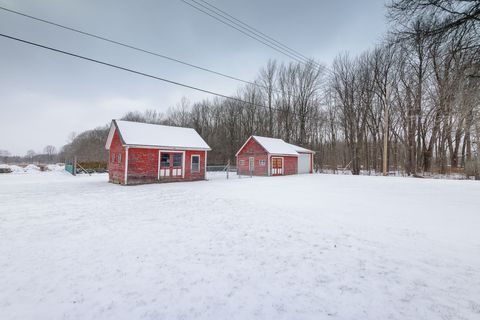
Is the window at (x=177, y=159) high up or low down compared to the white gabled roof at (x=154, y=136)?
down

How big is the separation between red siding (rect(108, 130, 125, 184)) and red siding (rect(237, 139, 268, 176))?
1399 cm

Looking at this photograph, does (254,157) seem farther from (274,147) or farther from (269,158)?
(274,147)

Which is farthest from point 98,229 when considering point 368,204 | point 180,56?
point 180,56

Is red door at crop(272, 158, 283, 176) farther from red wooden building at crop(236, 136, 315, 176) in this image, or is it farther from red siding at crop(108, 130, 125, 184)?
red siding at crop(108, 130, 125, 184)

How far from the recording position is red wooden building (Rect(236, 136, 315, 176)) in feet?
79.5

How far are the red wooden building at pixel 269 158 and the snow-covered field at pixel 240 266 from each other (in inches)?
674

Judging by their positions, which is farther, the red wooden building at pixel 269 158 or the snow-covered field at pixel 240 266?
the red wooden building at pixel 269 158

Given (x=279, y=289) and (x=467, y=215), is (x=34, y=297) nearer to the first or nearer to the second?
(x=279, y=289)

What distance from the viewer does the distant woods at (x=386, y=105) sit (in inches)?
179

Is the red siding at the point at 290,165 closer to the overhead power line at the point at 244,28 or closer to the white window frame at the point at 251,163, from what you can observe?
the white window frame at the point at 251,163

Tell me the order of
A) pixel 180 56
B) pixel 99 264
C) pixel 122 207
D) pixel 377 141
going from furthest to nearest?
pixel 377 141 → pixel 180 56 → pixel 122 207 → pixel 99 264

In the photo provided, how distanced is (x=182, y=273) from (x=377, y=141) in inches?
1489

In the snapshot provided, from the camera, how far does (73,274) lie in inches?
137

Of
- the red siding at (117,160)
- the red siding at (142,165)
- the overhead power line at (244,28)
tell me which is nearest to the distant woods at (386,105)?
the overhead power line at (244,28)
